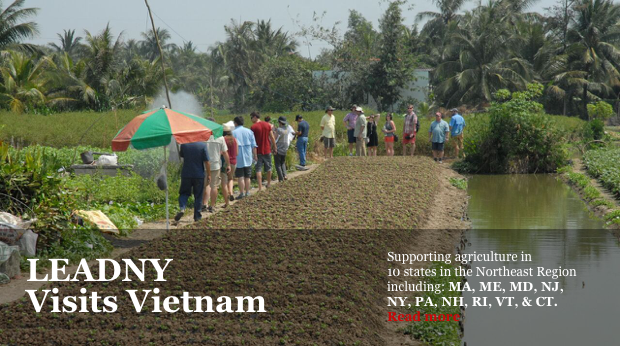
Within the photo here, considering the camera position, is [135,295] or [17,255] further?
[17,255]

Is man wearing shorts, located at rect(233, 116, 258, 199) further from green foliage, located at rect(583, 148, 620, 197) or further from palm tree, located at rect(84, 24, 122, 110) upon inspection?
palm tree, located at rect(84, 24, 122, 110)

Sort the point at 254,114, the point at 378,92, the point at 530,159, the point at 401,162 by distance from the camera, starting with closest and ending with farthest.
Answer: the point at 254,114, the point at 401,162, the point at 530,159, the point at 378,92

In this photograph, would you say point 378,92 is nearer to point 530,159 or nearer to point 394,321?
point 530,159

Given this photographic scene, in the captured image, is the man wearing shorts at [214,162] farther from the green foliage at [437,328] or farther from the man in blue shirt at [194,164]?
the green foliage at [437,328]

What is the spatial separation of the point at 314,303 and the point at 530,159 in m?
16.3

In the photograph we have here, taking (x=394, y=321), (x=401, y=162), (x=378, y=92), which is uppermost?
(x=378, y=92)

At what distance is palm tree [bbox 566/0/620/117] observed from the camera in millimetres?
48250

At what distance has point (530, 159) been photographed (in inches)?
855

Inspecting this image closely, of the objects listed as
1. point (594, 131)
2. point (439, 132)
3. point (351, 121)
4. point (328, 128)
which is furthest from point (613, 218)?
point (594, 131)

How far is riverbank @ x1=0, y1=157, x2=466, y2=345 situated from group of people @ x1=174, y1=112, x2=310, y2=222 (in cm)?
71

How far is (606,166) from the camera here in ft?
63.7

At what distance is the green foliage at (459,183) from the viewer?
18.2m

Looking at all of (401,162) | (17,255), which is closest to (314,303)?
(17,255)

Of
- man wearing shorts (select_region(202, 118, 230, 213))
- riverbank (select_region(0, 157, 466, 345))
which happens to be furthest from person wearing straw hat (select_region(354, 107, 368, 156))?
man wearing shorts (select_region(202, 118, 230, 213))
